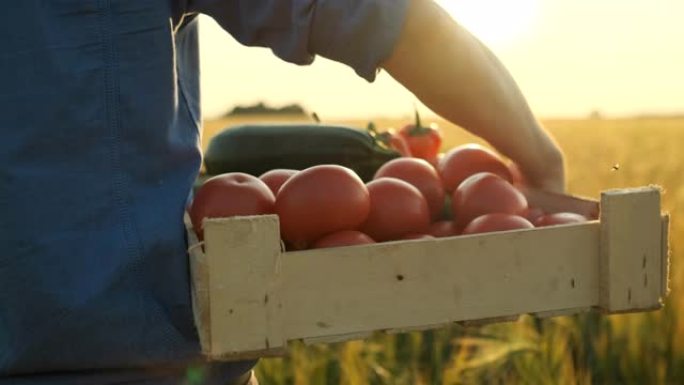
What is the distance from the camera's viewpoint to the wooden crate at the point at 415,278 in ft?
5.21

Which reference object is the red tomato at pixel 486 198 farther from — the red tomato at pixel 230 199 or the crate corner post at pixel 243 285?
the crate corner post at pixel 243 285

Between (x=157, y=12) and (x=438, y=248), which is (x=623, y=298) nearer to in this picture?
(x=438, y=248)

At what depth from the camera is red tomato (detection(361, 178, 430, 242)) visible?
1894 millimetres

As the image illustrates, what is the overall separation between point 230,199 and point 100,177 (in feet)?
0.69

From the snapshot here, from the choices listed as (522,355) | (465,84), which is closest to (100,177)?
(465,84)

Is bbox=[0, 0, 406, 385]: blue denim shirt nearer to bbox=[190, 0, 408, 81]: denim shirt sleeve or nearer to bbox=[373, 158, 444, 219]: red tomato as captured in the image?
bbox=[190, 0, 408, 81]: denim shirt sleeve

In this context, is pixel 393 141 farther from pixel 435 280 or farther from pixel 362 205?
pixel 435 280

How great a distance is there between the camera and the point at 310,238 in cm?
184

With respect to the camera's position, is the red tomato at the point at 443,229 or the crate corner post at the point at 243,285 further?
the red tomato at the point at 443,229

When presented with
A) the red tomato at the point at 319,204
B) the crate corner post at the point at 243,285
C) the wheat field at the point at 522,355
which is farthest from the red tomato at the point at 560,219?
the wheat field at the point at 522,355

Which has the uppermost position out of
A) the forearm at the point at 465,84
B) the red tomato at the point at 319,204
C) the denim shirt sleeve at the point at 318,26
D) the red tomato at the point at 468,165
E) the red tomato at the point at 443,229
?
the denim shirt sleeve at the point at 318,26

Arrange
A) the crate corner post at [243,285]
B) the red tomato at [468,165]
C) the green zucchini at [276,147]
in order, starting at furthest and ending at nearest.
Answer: the green zucchini at [276,147] < the red tomato at [468,165] < the crate corner post at [243,285]

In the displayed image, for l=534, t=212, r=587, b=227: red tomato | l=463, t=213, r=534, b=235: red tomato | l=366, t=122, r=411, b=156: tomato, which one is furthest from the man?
l=366, t=122, r=411, b=156: tomato

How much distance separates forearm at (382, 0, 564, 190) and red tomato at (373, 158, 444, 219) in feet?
0.53
